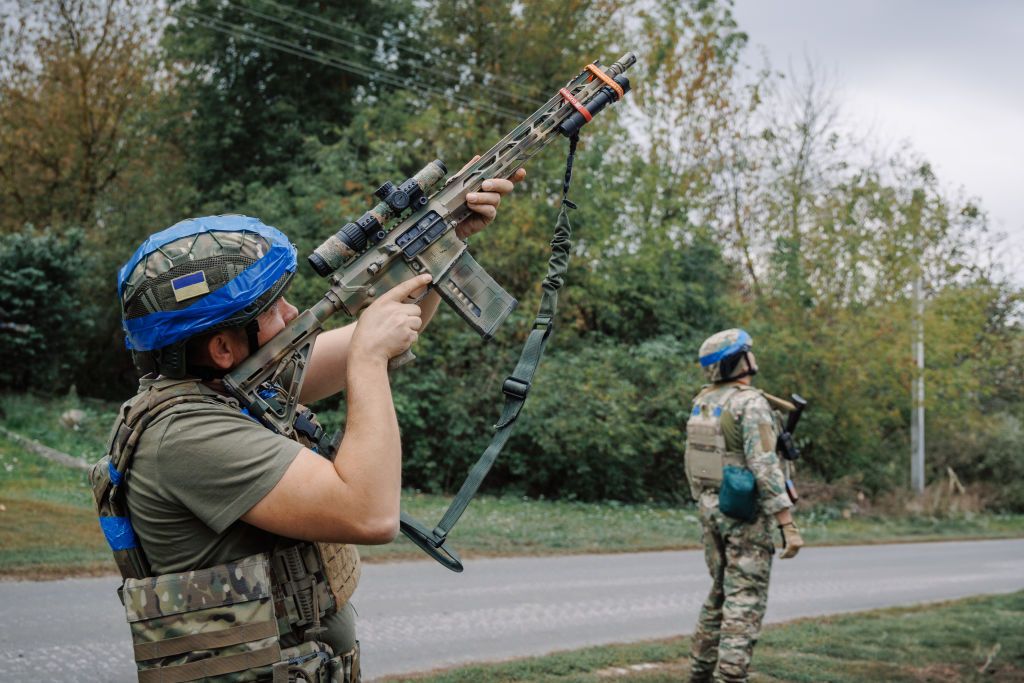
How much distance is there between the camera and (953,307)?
20016mm

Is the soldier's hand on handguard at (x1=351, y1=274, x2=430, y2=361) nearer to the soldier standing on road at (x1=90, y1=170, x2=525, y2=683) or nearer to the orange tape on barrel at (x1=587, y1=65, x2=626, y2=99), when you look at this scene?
the soldier standing on road at (x1=90, y1=170, x2=525, y2=683)

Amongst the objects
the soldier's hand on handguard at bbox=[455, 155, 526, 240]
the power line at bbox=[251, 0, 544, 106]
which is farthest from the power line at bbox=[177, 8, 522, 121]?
the soldier's hand on handguard at bbox=[455, 155, 526, 240]

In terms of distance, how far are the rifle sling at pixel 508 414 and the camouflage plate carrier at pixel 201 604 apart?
52 cm

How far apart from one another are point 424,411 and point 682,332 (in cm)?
624

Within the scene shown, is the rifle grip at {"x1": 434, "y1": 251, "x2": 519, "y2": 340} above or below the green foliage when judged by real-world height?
below

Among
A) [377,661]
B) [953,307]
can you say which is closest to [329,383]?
[377,661]

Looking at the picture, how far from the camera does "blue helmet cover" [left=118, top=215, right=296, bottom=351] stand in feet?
7.49

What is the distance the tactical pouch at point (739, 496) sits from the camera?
561 cm

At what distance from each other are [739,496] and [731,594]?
0.60 m

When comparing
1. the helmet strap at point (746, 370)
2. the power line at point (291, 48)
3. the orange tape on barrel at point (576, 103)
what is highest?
the power line at point (291, 48)

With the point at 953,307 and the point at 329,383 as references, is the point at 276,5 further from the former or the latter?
the point at 329,383

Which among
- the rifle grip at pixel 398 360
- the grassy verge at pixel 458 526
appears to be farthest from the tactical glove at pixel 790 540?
the grassy verge at pixel 458 526

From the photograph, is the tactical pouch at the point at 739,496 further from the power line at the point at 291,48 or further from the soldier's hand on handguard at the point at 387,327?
the power line at the point at 291,48

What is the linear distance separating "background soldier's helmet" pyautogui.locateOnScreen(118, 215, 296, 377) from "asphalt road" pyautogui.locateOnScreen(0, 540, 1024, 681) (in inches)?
167
